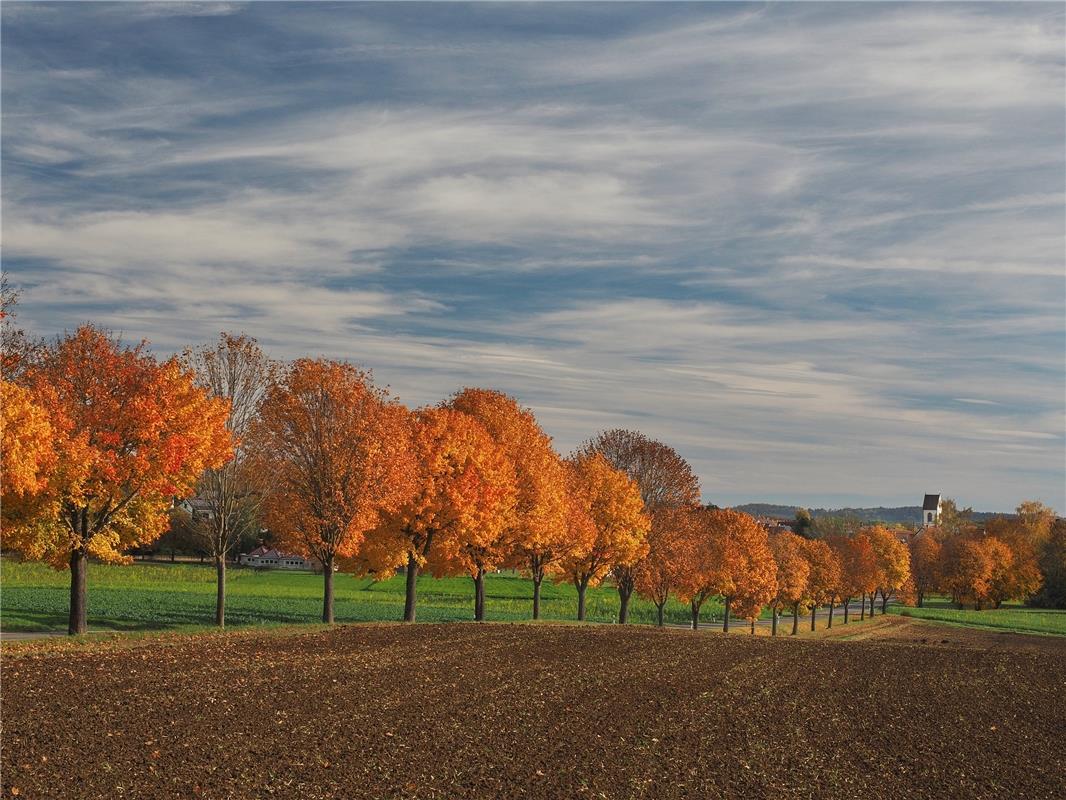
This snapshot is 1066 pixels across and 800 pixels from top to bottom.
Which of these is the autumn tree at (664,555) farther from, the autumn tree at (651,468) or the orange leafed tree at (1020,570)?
the orange leafed tree at (1020,570)

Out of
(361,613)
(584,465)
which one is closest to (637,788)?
(584,465)

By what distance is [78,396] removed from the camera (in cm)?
4088

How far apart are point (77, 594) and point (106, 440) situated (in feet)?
23.5

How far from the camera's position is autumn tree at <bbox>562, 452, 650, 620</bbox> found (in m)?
75.9

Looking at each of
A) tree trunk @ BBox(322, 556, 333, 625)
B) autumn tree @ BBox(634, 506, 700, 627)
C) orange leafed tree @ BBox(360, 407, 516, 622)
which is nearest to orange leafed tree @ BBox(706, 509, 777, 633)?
autumn tree @ BBox(634, 506, 700, 627)

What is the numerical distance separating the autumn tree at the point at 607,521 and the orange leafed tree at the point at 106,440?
3745 centimetres

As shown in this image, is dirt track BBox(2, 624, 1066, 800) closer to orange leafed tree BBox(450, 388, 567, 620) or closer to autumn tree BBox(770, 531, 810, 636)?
orange leafed tree BBox(450, 388, 567, 620)

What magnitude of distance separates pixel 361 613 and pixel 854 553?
72.6 meters

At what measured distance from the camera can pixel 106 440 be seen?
130 feet

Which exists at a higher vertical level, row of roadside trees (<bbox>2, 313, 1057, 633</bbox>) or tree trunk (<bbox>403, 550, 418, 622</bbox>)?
row of roadside trees (<bbox>2, 313, 1057, 633</bbox>)

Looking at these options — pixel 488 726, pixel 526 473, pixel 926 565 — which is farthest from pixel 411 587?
pixel 926 565

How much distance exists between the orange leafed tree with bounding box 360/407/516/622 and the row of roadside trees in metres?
0.11

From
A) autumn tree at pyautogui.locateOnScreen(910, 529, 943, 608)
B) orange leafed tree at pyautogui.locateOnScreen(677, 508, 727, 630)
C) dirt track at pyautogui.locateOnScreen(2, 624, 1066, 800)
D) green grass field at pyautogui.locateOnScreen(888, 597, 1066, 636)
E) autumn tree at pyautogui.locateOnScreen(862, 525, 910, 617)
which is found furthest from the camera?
autumn tree at pyautogui.locateOnScreen(910, 529, 943, 608)

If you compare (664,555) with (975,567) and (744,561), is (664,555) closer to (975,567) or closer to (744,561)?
(744,561)
